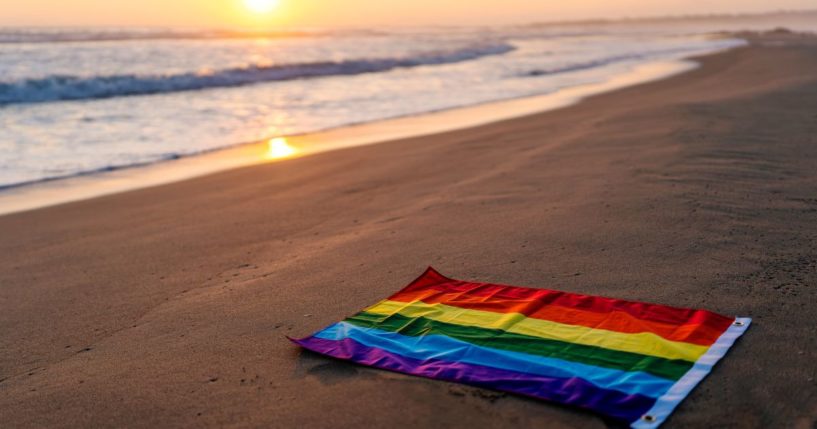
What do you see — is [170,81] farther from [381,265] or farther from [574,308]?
[574,308]

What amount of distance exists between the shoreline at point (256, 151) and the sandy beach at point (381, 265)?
1.63 ft

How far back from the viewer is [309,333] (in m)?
3.63

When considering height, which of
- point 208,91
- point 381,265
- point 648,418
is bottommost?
point 648,418

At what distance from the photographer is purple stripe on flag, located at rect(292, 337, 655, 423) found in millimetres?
2693

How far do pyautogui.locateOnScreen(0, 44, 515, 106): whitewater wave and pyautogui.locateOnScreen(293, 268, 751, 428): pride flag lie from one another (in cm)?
1495

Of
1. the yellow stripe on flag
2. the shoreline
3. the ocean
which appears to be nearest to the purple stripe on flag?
the yellow stripe on flag

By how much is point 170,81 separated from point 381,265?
16253mm

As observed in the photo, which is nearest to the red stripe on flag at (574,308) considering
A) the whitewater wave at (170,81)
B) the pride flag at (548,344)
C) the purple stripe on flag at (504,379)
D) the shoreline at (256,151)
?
the pride flag at (548,344)

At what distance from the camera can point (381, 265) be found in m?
4.59

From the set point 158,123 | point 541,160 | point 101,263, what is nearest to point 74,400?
point 101,263

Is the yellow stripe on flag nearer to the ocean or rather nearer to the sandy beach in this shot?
the sandy beach

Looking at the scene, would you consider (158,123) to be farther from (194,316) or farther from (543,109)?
(194,316)

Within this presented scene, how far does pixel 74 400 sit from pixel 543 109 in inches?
408

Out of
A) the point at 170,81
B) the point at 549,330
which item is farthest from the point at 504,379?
the point at 170,81
